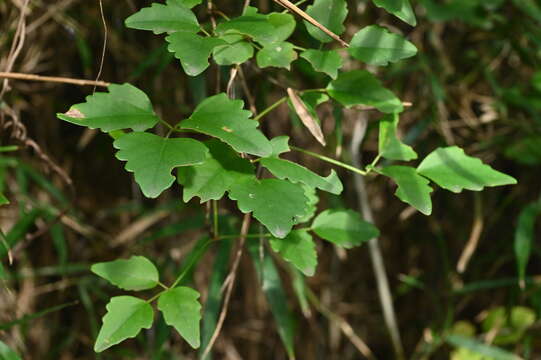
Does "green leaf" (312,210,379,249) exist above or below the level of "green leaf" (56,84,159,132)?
below

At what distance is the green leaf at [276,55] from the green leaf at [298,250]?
0.66 ft

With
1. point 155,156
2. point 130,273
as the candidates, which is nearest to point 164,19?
point 155,156

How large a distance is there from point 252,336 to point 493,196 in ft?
2.46

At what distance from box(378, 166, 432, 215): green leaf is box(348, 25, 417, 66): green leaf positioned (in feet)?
0.42

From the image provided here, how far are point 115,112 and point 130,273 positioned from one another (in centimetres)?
20

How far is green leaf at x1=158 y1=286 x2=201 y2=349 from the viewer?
→ 0.68 metres

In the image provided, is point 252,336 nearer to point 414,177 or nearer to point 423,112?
point 423,112

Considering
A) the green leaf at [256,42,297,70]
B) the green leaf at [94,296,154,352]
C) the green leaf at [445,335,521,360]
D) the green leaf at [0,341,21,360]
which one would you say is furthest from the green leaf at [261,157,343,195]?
the green leaf at [445,335,521,360]

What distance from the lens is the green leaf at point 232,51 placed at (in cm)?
70

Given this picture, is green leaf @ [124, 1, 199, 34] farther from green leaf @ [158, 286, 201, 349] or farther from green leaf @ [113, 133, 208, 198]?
green leaf @ [158, 286, 201, 349]

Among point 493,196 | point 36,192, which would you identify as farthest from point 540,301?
→ point 36,192

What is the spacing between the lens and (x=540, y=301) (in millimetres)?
1401

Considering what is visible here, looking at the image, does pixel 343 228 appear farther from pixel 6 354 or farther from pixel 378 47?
pixel 6 354

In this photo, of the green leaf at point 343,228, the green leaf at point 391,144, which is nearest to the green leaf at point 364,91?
the green leaf at point 391,144
